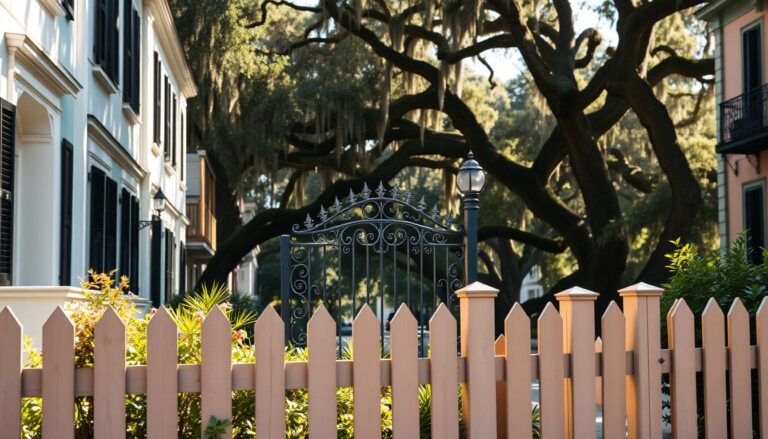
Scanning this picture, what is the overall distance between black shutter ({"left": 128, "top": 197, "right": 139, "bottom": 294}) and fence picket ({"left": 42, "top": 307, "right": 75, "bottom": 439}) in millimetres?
12485

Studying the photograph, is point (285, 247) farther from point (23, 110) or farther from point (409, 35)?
point (409, 35)

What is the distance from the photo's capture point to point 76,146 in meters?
12.1

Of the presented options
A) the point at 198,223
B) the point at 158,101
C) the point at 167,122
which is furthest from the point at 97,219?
the point at 198,223

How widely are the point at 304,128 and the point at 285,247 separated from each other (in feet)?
55.3

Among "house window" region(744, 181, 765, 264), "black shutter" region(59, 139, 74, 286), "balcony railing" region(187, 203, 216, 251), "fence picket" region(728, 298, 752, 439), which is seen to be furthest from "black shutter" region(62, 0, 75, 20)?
"balcony railing" region(187, 203, 216, 251)

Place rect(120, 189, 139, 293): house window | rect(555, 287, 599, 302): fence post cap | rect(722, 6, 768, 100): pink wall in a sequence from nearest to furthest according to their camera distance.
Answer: rect(555, 287, 599, 302): fence post cap → rect(120, 189, 139, 293): house window → rect(722, 6, 768, 100): pink wall

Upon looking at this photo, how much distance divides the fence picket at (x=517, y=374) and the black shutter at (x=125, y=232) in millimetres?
11361

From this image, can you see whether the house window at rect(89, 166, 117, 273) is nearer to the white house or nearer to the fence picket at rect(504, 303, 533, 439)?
the white house

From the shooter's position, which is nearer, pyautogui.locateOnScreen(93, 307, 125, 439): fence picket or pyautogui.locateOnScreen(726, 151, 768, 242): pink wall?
pyautogui.locateOnScreen(93, 307, 125, 439): fence picket

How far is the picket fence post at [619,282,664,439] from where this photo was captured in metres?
5.47

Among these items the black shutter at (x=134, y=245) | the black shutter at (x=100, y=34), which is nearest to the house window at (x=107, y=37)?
the black shutter at (x=100, y=34)

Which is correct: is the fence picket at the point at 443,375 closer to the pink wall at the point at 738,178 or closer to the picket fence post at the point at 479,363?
the picket fence post at the point at 479,363

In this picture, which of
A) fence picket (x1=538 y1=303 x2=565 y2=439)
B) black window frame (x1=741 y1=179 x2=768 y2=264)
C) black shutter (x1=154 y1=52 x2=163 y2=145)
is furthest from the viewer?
black window frame (x1=741 y1=179 x2=768 y2=264)

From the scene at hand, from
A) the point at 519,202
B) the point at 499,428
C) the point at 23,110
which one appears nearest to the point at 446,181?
the point at 519,202
